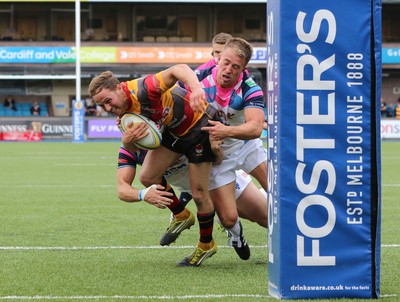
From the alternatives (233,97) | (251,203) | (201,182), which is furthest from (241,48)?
(251,203)

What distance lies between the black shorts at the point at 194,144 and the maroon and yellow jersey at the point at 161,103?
43 mm

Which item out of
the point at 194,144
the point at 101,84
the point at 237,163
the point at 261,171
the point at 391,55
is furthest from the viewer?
the point at 391,55

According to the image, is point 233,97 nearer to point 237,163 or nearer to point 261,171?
point 237,163

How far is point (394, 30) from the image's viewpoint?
53281mm

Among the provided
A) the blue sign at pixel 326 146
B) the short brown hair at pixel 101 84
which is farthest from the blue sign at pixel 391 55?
the blue sign at pixel 326 146

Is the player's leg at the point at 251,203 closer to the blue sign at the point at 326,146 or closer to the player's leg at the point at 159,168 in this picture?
the player's leg at the point at 159,168

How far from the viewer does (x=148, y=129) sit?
23.2 ft

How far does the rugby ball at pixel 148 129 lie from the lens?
23.1 ft

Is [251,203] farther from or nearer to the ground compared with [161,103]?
nearer to the ground

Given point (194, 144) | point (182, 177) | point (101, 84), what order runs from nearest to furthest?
1. point (101, 84)
2. point (194, 144)
3. point (182, 177)

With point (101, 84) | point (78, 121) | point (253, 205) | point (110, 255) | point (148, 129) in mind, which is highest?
point (78, 121)

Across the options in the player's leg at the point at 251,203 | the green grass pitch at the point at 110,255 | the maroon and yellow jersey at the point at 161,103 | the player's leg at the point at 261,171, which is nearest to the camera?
the green grass pitch at the point at 110,255

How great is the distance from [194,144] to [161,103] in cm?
46

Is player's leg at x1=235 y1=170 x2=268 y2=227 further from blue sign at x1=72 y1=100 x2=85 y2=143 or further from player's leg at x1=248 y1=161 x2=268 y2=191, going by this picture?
blue sign at x1=72 y1=100 x2=85 y2=143
